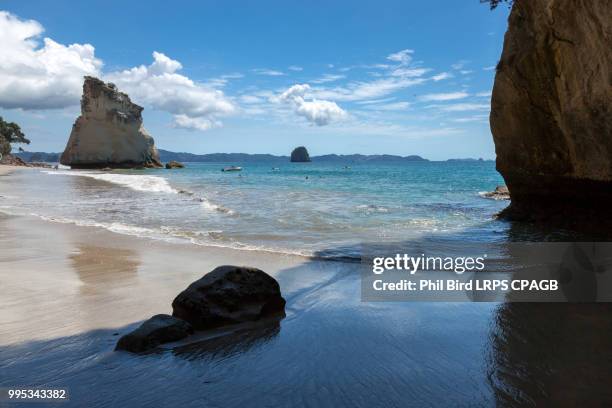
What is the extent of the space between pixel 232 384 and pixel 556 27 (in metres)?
10.0

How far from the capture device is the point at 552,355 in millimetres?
3777

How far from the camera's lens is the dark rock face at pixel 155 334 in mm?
3953

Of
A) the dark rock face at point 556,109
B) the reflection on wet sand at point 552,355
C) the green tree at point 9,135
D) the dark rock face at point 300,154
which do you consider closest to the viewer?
the reflection on wet sand at point 552,355

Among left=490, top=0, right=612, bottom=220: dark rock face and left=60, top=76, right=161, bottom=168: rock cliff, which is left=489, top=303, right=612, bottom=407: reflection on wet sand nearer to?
left=490, top=0, right=612, bottom=220: dark rock face

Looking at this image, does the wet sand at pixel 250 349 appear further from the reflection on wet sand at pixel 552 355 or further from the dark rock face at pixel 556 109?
the dark rock face at pixel 556 109

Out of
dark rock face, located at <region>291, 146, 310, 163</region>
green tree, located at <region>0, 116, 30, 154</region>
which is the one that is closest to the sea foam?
green tree, located at <region>0, 116, 30, 154</region>

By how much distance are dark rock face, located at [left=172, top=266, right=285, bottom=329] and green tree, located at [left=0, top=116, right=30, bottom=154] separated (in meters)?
81.3

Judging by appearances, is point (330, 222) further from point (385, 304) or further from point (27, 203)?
point (27, 203)

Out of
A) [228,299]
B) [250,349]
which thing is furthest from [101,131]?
[250,349]

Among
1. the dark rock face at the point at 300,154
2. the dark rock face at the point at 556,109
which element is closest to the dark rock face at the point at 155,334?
the dark rock face at the point at 556,109

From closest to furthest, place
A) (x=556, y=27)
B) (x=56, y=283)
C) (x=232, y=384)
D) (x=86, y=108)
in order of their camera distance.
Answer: (x=232, y=384) → (x=56, y=283) → (x=556, y=27) → (x=86, y=108)

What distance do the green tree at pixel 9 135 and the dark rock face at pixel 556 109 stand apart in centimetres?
7903

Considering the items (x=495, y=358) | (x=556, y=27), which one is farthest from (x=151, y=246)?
(x=556, y=27)

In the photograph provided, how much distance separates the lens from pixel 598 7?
760 centimetres
